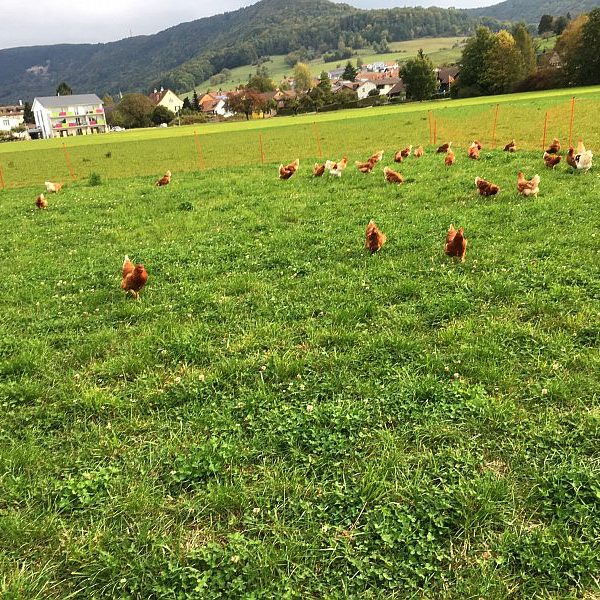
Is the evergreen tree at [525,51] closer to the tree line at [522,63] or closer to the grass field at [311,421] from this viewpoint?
the tree line at [522,63]

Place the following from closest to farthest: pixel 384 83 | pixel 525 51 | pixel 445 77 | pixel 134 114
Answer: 1. pixel 525 51
2. pixel 445 77
3. pixel 134 114
4. pixel 384 83

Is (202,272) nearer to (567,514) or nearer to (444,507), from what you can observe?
(444,507)

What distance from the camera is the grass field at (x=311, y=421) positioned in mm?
3168

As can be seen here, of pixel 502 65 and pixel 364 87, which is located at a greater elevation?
pixel 364 87

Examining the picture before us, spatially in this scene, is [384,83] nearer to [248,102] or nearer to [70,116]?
Answer: [248,102]

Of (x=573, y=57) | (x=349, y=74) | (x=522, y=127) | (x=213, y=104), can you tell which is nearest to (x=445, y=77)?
(x=349, y=74)

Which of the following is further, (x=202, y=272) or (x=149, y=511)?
(x=202, y=272)

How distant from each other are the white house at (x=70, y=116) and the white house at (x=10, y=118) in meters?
19.4

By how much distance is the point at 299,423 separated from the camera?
14.4 feet

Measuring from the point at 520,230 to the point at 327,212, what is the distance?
169 inches

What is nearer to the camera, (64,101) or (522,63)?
(522,63)

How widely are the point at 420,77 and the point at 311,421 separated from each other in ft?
319

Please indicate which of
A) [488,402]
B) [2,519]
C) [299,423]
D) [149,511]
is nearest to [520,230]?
[488,402]

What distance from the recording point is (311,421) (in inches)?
173
